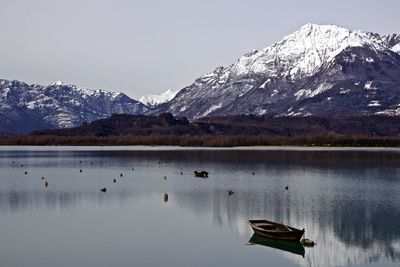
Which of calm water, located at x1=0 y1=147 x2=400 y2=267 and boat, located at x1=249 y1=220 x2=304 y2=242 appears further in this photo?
boat, located at x1=249 y1=220 x2=304 y2=242

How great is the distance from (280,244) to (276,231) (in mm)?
1145

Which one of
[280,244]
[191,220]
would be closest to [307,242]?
[280,244]

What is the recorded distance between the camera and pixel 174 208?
240ft

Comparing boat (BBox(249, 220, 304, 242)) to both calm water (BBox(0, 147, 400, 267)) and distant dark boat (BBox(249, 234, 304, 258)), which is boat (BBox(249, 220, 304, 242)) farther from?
calm water (BBox(0, 147, 400, 267))

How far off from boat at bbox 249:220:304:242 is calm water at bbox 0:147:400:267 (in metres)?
1.26

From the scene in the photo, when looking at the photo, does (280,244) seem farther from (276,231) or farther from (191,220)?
(191,220)

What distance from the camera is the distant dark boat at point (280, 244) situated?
49812mm

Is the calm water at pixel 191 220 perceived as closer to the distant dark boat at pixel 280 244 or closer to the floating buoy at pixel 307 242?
the distant dark boat at pixel 280 244

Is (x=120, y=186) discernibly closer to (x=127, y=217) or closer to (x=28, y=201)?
(x=28, y=201)

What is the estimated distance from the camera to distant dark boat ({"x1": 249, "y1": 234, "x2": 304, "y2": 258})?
4981 cm

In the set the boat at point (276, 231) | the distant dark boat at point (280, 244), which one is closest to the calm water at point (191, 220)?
the distant dark boat at point (280, 244)

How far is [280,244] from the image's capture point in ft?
171

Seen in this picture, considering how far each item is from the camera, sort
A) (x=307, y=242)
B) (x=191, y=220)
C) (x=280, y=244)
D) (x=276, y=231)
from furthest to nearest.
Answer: (x=191, y=220) < (x=276, y=231) < (x=280, y=244) < (x=307, y=242)

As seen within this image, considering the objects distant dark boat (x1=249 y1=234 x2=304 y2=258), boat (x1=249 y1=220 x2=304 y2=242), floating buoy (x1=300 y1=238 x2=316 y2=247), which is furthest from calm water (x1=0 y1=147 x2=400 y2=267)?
boat (x1=249 y1=220 x2=304 y2=242)
